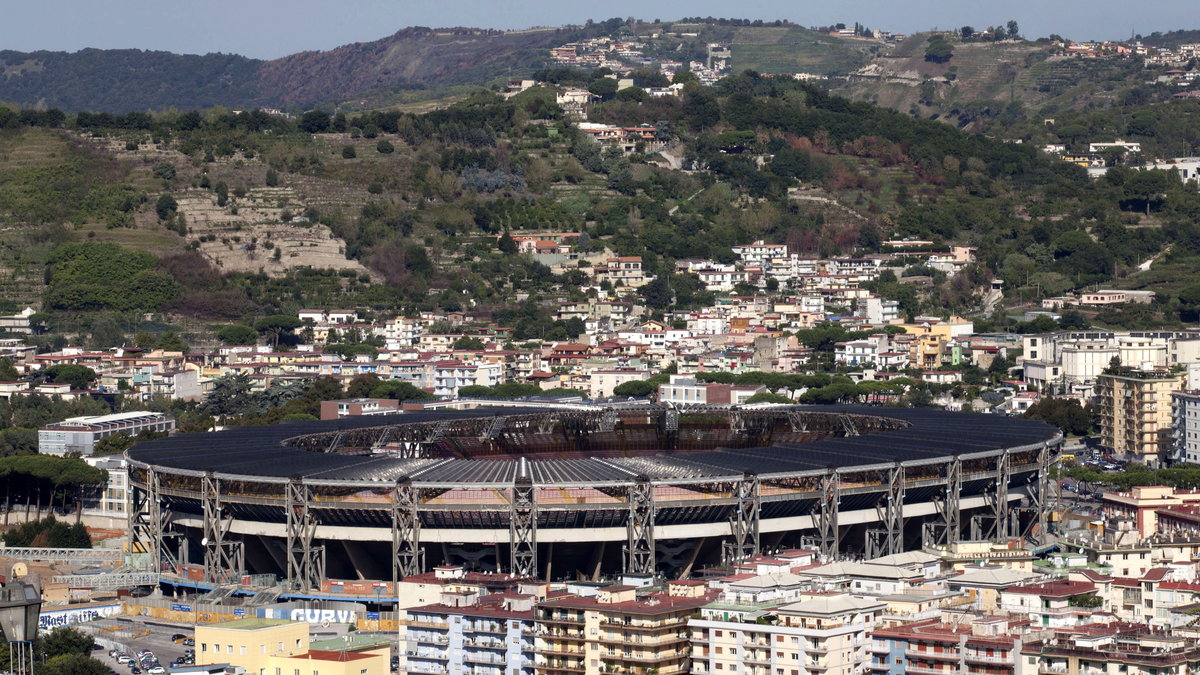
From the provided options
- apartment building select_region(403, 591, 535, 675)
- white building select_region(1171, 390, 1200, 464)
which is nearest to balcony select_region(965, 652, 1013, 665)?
apartment building select_region(403, 591, 535, 675)

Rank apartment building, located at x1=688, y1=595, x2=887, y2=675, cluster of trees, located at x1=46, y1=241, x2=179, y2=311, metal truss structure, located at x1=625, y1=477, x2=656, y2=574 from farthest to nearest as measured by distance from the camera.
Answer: cluster of trees, located at x1=46, y1=241, x2=179, y2=311, metal truss structure, located at x1=625, y1=477, x2=656, y2=574, apartment building, located at x1=688, y1=595, x2=887, y2=675

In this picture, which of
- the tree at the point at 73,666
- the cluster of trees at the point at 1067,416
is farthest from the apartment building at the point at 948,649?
the cluster of trees at the point at 1067,416

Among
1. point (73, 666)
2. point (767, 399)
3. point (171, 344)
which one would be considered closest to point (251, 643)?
point (73, 666)

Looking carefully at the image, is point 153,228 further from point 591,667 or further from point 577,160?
point 591,667

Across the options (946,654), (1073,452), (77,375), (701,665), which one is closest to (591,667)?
(701,665)

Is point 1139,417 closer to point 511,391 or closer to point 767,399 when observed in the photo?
point 767,399

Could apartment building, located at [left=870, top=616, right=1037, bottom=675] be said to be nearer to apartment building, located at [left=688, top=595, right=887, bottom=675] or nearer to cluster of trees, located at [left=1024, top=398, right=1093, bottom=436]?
apartment building, located at [left=688, top=595, right=887, bottom=675]

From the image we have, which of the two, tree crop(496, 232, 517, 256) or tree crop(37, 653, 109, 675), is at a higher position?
tree crop(496, 232, 517, 256)
